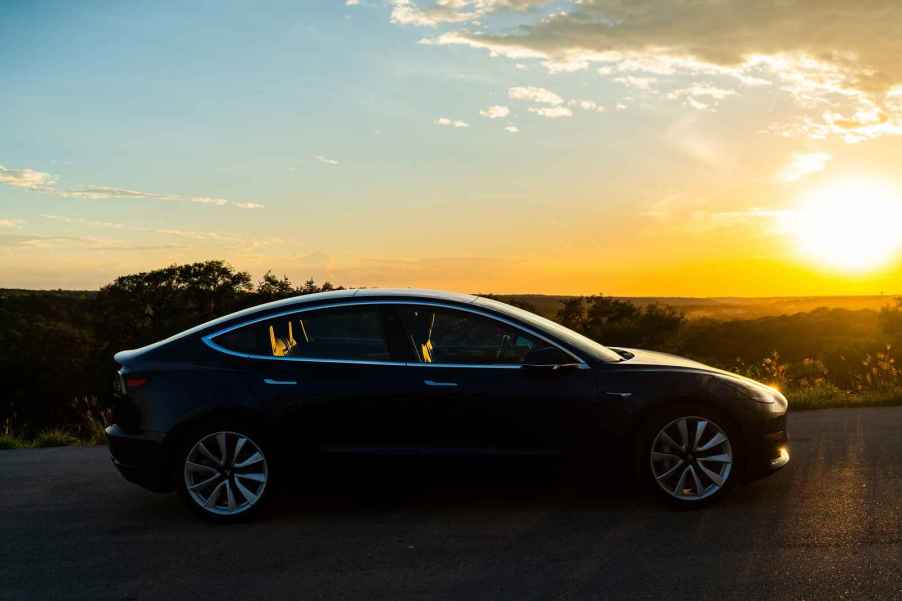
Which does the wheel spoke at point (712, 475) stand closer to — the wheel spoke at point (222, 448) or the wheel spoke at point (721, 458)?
the wheel spoke at point (721, 458)

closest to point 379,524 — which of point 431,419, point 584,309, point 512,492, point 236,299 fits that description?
point 431,419

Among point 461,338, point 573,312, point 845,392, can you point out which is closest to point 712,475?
point 461,338

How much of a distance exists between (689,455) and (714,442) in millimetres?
196

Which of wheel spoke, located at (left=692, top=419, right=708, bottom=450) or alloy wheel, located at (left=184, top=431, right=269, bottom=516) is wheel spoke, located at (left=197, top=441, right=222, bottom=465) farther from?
wheel spoke, located at (left=692, top=419, right=708, bottom=450)

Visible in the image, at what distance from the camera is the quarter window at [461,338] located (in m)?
6.29

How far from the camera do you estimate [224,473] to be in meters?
6.23

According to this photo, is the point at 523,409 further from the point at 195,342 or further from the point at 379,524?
the point at 195,342

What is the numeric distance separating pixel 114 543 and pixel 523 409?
9.17 feet

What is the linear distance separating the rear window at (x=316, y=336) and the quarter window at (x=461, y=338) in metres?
0.25

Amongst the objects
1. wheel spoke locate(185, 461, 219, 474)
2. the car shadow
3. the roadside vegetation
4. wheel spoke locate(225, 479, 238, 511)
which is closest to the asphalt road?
the car shadow

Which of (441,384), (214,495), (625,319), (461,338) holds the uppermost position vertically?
(625,319)

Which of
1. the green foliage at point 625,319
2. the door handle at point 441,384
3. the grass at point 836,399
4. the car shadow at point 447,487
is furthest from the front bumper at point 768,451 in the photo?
the green foliage at point 625,319

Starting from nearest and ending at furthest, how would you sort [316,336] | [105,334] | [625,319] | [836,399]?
[316,336]
[836,399]
[625,319]
[105,334]

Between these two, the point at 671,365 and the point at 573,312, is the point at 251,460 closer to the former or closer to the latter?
Answer: the point at 671,365
